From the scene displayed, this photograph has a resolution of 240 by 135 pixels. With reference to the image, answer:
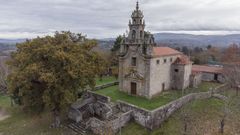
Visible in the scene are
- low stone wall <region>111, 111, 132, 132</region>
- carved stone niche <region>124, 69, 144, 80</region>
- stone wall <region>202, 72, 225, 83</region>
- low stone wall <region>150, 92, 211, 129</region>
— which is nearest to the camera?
low stone wall <region>111, 111, 132, 132</region>

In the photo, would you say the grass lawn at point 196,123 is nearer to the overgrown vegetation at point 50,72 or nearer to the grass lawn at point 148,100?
the grass lawn at point 148,100

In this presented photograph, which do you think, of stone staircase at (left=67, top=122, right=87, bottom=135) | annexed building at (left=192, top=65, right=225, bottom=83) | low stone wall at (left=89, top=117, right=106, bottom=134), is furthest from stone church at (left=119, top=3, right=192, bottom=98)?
annexed building at (left=192, top=65, right=225, bottom=83)

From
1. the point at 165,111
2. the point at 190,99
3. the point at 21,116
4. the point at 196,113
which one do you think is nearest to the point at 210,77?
the point at 190,99

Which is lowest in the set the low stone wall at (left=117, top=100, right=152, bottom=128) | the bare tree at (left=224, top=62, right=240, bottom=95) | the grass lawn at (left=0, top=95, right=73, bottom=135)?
the grass lawn at (left=0, top=95, right=73, bottom=135)

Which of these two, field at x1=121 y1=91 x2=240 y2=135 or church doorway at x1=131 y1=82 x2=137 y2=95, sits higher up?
church doorway at x1=131 y1=82 x2=137 y2=95

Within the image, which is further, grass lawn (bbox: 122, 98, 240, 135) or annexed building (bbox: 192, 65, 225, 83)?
annexed building (bbox: 192, 65, 225, 83)

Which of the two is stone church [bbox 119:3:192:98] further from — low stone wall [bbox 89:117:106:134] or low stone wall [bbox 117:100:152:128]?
low stone wall [bbox 89:117:106:134]

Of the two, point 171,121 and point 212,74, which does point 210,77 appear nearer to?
point 212,74

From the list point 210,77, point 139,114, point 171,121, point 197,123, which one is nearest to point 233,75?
point 210,77
